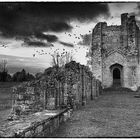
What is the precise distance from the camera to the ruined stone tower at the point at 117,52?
28.4 metres

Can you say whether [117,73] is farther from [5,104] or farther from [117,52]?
[5,104]

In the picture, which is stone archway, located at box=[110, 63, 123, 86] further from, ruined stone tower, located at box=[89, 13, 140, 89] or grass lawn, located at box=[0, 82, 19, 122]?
grass lawn, located at box=[0, 82, 19, 122]

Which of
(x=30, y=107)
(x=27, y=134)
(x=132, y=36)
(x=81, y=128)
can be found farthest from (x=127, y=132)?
(x=132, y=36)

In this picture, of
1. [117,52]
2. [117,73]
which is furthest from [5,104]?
[117,73]

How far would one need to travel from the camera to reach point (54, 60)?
4775 cm

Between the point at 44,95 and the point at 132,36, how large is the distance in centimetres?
2325

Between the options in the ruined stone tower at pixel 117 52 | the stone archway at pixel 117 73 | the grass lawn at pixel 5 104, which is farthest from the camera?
the stone archway at pixel 117 73

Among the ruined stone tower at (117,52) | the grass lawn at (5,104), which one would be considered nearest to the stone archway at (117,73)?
the ruined stone tower at (117,52)

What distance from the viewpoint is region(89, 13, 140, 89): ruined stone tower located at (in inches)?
1117

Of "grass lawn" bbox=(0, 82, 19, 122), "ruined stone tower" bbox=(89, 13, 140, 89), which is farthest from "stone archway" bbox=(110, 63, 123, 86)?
"grass lawn" bbox=(0, 82, 19, 122)

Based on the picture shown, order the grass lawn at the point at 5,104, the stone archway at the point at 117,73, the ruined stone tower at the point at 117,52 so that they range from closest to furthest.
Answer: the grass lawn at the point at 5,104, the ruined stone tower at the point at 117,52, the stone archway at the point at 117,73

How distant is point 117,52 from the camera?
29188 millimetres

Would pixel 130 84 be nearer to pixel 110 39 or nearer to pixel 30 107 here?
pixel 110 39

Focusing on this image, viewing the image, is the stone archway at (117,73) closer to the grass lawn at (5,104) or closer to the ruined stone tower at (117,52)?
the ruined stone tower at (117,52)
